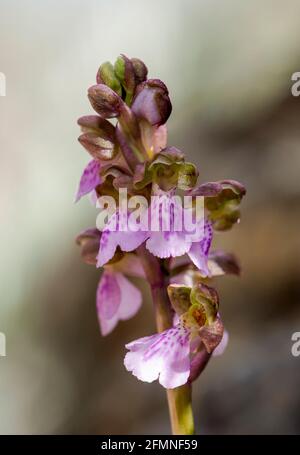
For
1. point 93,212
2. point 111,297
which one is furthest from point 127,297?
point 93,212

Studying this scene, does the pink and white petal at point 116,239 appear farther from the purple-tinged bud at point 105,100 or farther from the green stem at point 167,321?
the purple-tinged bud at point 105,100

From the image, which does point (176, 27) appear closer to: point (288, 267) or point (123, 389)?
point (288, 267)

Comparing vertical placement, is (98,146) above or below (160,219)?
above

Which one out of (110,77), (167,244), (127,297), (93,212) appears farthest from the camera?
(93,212)

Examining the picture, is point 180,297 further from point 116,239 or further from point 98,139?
point 98,139

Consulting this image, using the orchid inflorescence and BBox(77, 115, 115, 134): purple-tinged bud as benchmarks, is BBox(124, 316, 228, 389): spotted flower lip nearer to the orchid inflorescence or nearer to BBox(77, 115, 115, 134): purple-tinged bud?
the orchid inflorescence
